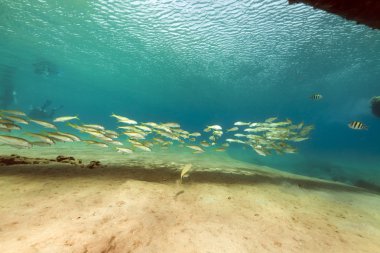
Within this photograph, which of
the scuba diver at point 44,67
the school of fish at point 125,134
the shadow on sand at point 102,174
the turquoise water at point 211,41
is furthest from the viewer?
the scuba diver at point 44,67

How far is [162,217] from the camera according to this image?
4090mm

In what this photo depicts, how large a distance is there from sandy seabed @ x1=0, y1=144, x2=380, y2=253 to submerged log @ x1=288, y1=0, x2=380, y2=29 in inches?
172

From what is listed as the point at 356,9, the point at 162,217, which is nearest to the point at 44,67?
the point at 162,217

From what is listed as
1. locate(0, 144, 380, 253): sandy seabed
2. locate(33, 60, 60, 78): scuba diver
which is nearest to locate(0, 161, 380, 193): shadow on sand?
locate(0, 144, 380, 253): sandy seabed

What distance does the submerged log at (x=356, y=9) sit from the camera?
4.17 meters

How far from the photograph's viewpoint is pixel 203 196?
221 inches

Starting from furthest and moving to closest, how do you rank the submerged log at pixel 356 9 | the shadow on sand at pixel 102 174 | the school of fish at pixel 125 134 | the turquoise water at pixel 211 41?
the turquoise water at pixel 211 41 < the school of fish at pixel 125 134 < the shadow on sand at pixel 102 174 < the submerged log at pixel 356 9

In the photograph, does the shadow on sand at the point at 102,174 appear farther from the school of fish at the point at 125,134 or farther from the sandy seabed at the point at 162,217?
the school of fish at the point at 125,134

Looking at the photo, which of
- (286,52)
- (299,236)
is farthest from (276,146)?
(286,52)

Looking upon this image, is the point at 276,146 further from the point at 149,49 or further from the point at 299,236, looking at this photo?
the point at 149,49

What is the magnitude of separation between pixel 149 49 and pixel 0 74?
1758 inches

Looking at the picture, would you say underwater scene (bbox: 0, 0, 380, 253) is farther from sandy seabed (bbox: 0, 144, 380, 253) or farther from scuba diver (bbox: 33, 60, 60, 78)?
scuba diver (bbox: 33, 60, 60, 78)

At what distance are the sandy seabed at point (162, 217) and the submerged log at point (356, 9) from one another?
14.4 ft

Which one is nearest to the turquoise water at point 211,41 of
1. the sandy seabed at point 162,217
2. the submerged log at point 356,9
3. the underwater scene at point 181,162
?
the underwater scene at point 181,162
